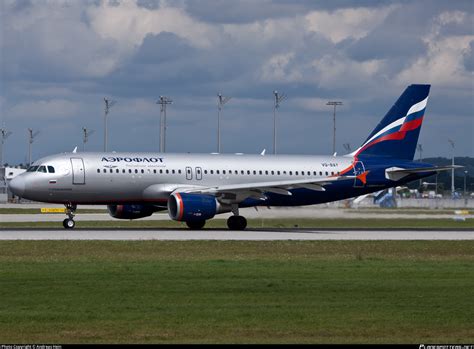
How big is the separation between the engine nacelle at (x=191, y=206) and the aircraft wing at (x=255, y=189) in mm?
1200

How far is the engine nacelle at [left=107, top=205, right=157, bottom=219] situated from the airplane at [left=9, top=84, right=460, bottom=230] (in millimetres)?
54

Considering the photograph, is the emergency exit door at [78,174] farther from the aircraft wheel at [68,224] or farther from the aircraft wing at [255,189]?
the aircraft wing at [255,189]

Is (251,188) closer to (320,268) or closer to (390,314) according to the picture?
(320,268)

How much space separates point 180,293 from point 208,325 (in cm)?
488

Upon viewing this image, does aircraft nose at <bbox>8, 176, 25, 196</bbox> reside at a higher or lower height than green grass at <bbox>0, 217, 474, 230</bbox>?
higher

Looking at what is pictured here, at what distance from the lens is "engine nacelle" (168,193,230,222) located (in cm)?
5222

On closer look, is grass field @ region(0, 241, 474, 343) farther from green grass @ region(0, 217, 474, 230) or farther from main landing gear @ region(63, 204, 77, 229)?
green grass @ region(0, 217, 474, 230)

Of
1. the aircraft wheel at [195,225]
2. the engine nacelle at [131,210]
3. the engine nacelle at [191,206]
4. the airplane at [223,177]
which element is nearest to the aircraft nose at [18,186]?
the airplane at [223,177]

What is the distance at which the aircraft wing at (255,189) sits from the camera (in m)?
54.6

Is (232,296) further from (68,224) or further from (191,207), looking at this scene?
(68,224)

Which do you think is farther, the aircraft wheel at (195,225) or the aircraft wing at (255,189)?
the aircraft wheel at (195,225)

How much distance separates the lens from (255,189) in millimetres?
55000

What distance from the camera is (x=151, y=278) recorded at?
28062 millimetres

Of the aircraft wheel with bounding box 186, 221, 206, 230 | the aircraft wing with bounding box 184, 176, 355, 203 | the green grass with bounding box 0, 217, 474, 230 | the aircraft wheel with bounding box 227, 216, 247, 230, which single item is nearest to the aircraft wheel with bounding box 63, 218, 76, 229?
the green grass with bounding box 0, 217, 474, 230
